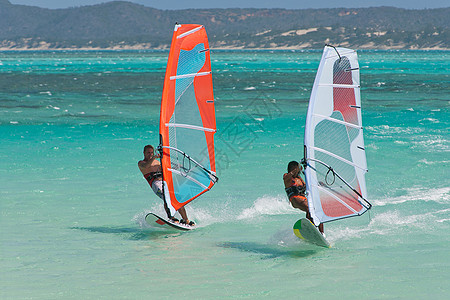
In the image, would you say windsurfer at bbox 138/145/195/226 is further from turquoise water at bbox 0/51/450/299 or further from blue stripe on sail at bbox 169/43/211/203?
turquoise water at bbox 0/51/450/299

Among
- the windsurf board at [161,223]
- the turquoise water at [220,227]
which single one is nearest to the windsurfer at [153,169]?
the windsurf board at [161,223]

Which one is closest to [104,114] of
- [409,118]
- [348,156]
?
[409,118]

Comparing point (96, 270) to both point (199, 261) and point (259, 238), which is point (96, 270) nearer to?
point (199, 261)

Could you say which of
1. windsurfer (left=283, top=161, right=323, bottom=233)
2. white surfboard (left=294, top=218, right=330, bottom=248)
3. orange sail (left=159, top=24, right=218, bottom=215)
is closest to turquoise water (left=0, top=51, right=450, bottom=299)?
white surfboard (left=294, top=218, right=330, bottom=248)

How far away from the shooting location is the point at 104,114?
28.1 m

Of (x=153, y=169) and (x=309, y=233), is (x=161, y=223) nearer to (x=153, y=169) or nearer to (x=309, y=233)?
(x=153, y=169)

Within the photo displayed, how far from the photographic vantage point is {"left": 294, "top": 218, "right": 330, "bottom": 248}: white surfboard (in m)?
8.80

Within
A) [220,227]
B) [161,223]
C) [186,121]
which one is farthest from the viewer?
[220,227]

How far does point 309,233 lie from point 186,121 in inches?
112

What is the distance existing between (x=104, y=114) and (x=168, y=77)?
19.0m

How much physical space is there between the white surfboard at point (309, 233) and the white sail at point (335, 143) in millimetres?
126

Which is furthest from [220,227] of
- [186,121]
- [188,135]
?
[186,121]

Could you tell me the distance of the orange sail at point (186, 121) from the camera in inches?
386

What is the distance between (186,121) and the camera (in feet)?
33.9
